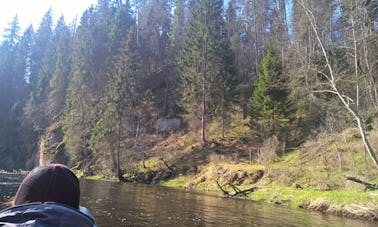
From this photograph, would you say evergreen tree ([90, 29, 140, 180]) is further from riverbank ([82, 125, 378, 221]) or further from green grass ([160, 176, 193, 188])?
green grass ([160, 176, 193, 188])

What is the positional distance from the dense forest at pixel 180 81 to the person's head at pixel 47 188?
19833 mm

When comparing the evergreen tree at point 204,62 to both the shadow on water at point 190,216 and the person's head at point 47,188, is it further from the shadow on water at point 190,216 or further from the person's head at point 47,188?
the person's head at point 47,188

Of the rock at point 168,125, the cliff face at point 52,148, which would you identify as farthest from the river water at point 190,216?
the cliff face at point 52,148

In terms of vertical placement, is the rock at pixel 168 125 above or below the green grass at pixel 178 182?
above

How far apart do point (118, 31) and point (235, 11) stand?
71.0 feet

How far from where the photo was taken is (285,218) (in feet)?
53.7

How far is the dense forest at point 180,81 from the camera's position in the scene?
1194 inches

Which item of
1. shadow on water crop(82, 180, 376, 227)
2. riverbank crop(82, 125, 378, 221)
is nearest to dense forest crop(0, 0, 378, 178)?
riverbank crop(82, 125, 378, 221)

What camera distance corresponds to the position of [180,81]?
60844mm

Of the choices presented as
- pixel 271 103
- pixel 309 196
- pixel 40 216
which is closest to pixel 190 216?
pixel 309 196

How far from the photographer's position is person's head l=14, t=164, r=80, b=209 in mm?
2182

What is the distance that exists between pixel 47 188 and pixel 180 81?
193 feet

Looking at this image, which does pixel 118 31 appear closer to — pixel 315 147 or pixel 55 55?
pixel 55 55

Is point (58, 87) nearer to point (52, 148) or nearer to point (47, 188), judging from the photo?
point (52, 148)
